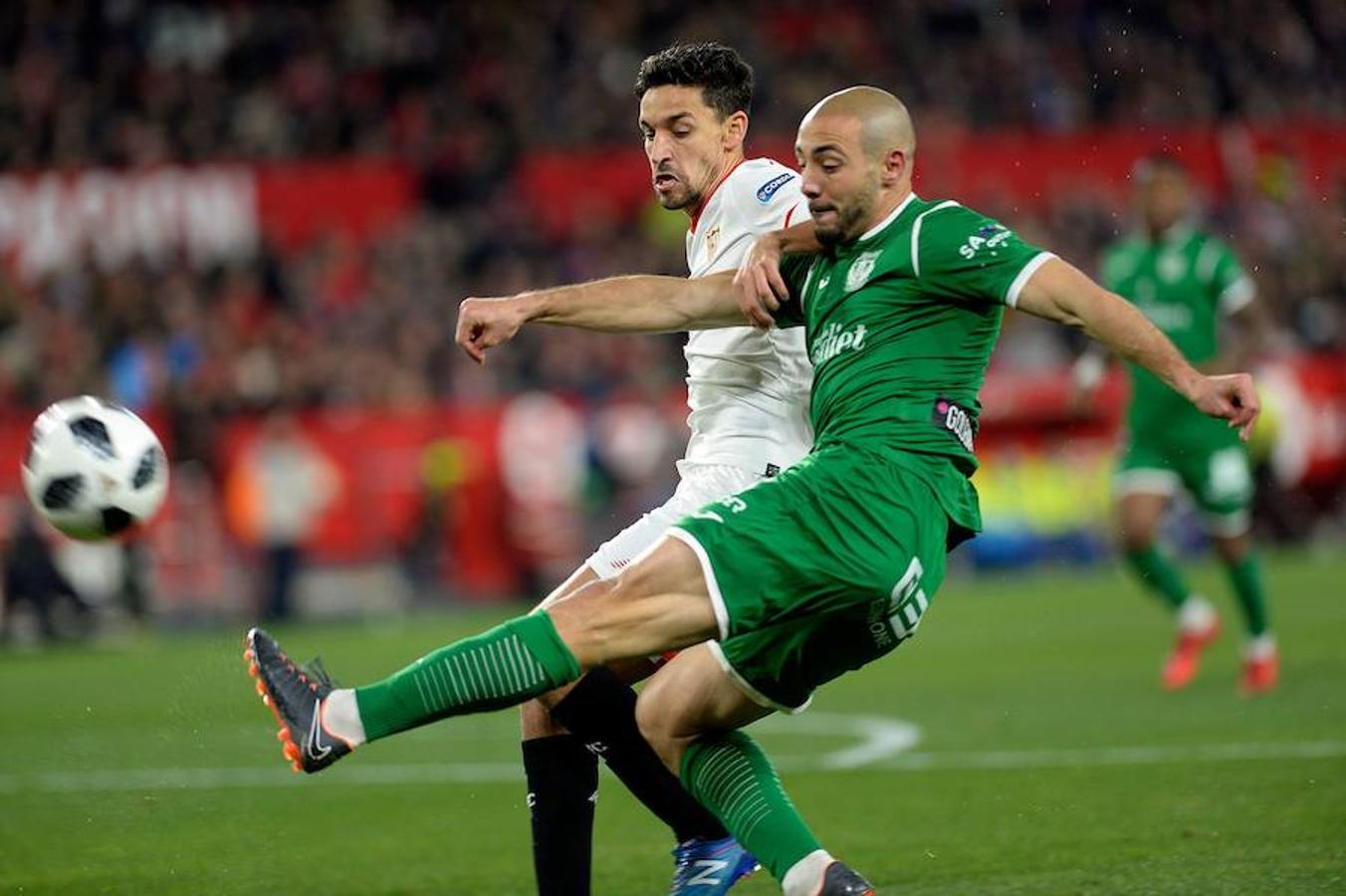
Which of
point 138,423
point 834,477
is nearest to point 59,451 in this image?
point 138,423

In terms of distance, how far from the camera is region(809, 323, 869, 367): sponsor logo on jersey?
215 inches

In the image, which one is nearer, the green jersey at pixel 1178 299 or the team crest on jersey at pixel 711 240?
the team crest on jersey at pixel 711 240

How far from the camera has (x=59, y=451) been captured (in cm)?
666

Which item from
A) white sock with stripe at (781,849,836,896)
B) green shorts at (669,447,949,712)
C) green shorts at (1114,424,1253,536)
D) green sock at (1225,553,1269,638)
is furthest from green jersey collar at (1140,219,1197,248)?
white sock with stripe at (781,849,836,896)

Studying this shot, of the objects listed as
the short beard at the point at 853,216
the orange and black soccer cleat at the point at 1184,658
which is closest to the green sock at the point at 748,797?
the short beard at the point at 853,216

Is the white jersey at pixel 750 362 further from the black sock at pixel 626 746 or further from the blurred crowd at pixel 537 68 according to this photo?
the blurred crowd at pixel 537 68

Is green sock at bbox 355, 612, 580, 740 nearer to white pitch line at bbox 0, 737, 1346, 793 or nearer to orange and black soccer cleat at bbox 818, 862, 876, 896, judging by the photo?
orange and black soccer cleat at bbox 818, 862, 876, 896

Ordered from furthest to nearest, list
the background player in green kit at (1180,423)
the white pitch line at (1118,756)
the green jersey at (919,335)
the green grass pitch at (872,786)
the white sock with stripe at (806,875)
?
the background player in green kit at (1180,423), the white pitch line at (1118,756), the green grass pitch at (872,786), the green jersey at (919,335), the white sock with stripe at (806,875)

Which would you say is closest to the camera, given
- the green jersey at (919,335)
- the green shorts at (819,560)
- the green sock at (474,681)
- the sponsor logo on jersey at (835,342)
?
the green sock at (474,681)

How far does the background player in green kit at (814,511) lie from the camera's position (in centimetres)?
505

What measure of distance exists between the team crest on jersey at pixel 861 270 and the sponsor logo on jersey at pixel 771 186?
0.71 m

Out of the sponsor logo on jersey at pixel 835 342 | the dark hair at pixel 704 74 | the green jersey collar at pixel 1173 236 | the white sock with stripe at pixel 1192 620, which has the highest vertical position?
the dark hair at pixel 704 74

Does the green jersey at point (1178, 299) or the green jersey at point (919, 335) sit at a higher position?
the green jersey at point (919, 335)

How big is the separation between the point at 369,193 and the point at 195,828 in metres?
16.8
